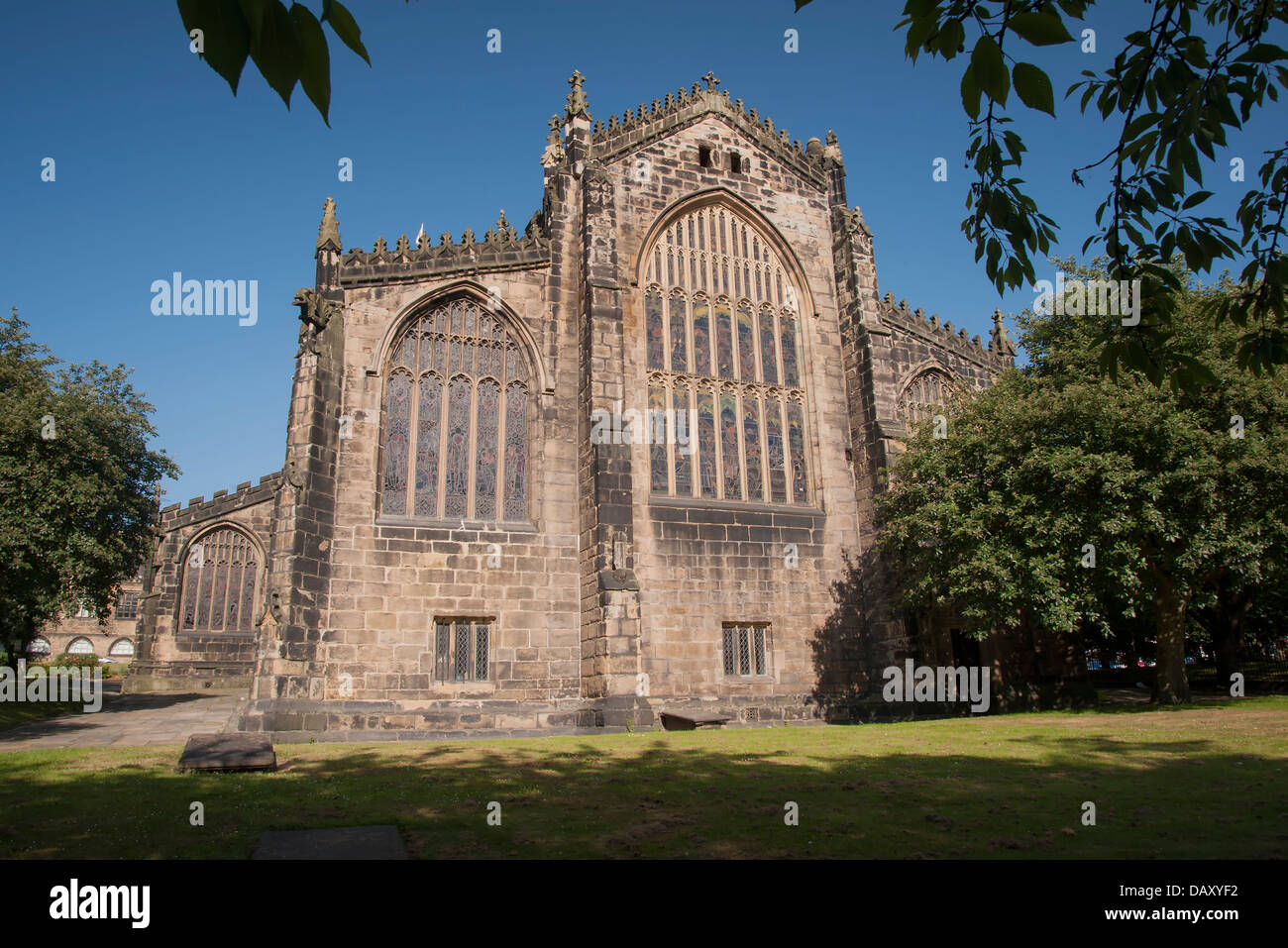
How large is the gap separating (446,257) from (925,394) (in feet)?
50.0

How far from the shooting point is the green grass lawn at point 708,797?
6438 millimetres

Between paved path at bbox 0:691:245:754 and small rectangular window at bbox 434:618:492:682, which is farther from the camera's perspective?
small rectangular window at bbox 434:618:492:682

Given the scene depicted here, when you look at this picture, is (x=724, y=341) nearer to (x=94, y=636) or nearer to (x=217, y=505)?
(x=217, y=505)

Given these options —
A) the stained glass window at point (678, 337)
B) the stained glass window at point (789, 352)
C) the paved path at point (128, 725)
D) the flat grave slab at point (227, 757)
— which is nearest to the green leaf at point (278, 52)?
the flat grave slab at point (227, 757)

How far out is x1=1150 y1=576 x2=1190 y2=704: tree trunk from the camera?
20422 mm

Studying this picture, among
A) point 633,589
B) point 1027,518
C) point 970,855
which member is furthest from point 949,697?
point 970,855

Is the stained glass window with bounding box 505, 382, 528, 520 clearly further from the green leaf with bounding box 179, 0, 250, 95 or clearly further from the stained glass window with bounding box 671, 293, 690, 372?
the green leaf with bounding box 179, 0, 250, 95

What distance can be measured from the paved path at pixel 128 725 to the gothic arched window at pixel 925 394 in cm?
2055

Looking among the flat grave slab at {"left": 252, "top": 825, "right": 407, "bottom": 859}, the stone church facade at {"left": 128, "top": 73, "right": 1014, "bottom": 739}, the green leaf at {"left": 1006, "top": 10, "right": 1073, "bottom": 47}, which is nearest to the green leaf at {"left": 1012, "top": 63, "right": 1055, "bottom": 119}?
the green leaf at {"left": 1006, "top": 10, "right": 1073, "bottom": 47}

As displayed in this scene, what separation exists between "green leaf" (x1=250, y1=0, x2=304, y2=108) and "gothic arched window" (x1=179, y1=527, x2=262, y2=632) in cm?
3613

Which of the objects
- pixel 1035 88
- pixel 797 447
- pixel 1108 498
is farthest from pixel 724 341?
pixel 1035 88

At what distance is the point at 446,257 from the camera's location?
2191cm

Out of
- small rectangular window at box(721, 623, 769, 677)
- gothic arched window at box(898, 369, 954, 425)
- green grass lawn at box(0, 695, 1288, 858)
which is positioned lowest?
green grass lawn at box(0, 695, 1288, 858)

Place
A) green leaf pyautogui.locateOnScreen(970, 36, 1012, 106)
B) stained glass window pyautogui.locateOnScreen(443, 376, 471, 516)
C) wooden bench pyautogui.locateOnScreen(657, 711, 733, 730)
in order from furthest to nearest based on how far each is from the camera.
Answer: stained glass window pyautogui.locateOnScreen(443, 376, 471, 516)
wooden bench pyautogui.locateOnScreen(657, 711, 733, 730)
green leaf pyautogui.locateOnScreen(970, 36, 1012, 106)
